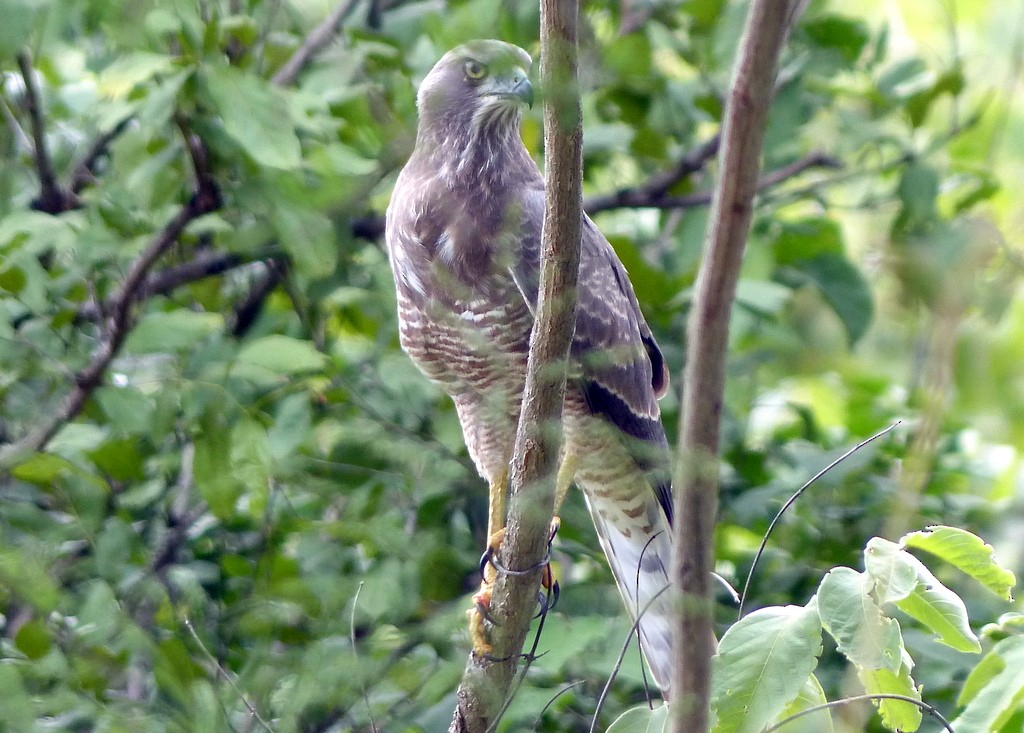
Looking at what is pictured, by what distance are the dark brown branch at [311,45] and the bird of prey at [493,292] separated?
574 mm

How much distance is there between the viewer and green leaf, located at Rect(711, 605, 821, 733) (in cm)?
152

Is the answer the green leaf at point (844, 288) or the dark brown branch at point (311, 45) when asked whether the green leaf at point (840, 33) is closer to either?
the green leaf at point (844, 288)

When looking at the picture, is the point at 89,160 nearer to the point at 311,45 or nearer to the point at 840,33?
the point at 311,45

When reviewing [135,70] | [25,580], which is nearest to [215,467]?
[25,580]

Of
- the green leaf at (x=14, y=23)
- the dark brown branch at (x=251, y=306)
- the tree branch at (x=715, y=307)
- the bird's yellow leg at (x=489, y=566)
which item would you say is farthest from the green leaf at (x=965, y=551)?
the dark brown branch at (x=251, y=306)

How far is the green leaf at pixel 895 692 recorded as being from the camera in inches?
65.5

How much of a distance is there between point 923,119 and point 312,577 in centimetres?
252

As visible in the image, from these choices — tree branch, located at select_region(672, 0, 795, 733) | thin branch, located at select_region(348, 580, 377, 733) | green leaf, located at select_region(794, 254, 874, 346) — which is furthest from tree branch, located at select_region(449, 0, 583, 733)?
green leaf, located at select_region(794, 254, 874, 346)

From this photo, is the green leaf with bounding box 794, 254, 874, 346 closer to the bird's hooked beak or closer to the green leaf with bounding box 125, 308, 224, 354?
the bird's hooked beak

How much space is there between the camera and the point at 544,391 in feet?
6.54

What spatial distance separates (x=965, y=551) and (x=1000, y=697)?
246mm

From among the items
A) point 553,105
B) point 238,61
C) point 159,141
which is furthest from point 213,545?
point 553,105

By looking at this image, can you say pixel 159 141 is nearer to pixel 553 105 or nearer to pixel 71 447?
pixel 71 447

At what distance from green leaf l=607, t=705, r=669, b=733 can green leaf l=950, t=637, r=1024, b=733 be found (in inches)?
17.2
